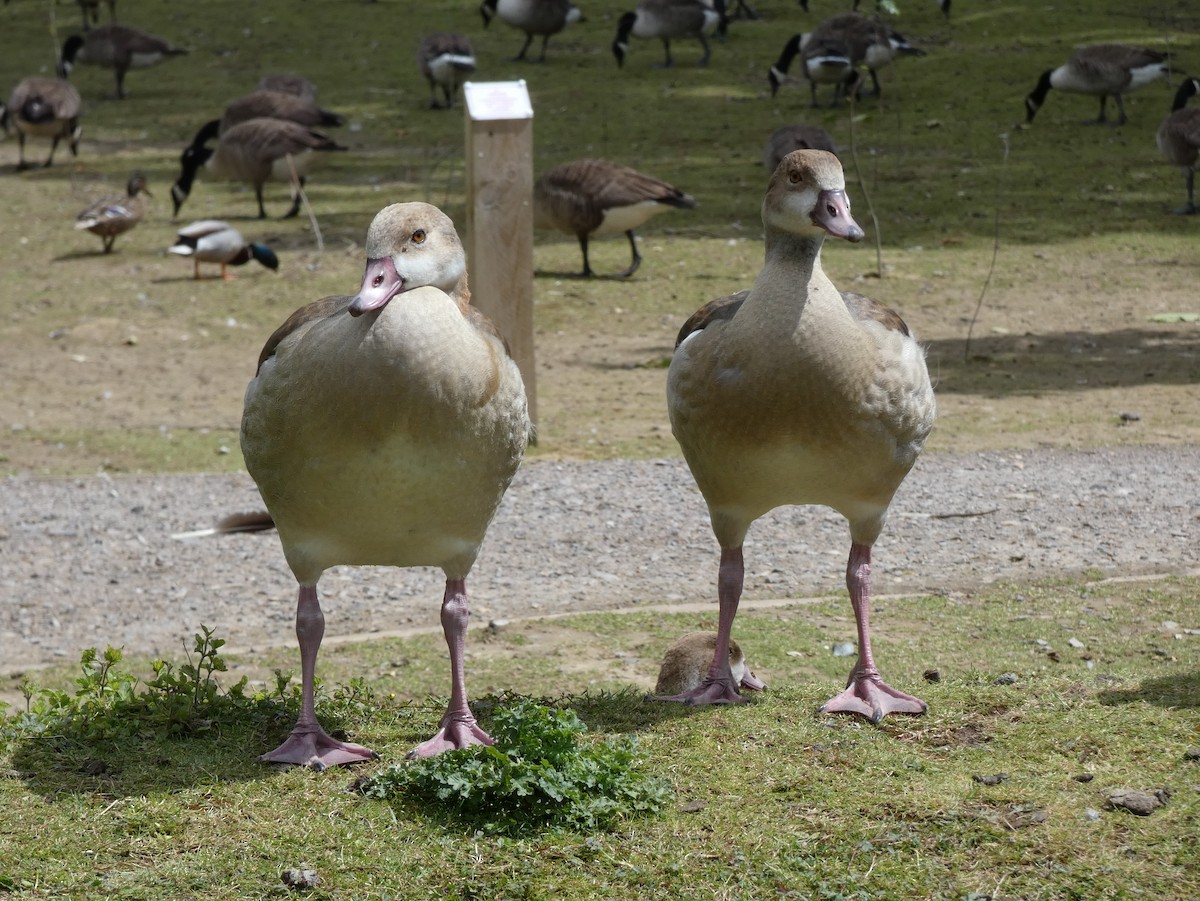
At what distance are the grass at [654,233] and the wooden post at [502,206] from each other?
1055mm

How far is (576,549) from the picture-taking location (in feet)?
27.2

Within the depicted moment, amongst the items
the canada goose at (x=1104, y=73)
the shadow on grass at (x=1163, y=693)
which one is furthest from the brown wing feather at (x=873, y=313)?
the canada goose at (x=1104, y=73)

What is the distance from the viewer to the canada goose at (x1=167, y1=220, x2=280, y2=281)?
1516cm

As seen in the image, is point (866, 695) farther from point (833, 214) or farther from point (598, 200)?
point (598, 200)

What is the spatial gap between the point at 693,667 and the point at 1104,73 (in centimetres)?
1634

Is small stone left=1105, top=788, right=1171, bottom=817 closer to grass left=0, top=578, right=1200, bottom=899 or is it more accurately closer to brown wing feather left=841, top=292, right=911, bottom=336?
grass left=0, top=578, right=1200, bottom=899

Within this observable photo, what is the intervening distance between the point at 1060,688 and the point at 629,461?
4788 millimetres

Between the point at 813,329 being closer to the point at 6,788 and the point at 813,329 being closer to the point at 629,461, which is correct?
the point at 6,788

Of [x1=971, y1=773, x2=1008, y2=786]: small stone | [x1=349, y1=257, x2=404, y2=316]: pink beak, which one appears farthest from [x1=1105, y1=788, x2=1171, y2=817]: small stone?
[x1=349, y1=257, x2=404, y2=316]: pink beak

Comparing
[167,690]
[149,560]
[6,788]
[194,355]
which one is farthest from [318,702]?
[194,355]

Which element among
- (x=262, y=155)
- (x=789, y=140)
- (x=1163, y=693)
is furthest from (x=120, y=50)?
(x=1163, y=693)

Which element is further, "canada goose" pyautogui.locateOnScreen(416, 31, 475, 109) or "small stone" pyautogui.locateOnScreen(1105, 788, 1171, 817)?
"canada goose" pyautogui.locateOnScreen(416, 31, 475, 109)

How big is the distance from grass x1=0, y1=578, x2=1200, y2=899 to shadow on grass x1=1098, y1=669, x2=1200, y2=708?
0.05ft

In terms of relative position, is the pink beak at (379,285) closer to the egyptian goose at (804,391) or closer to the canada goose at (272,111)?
the egyptian goose at (804,391)
